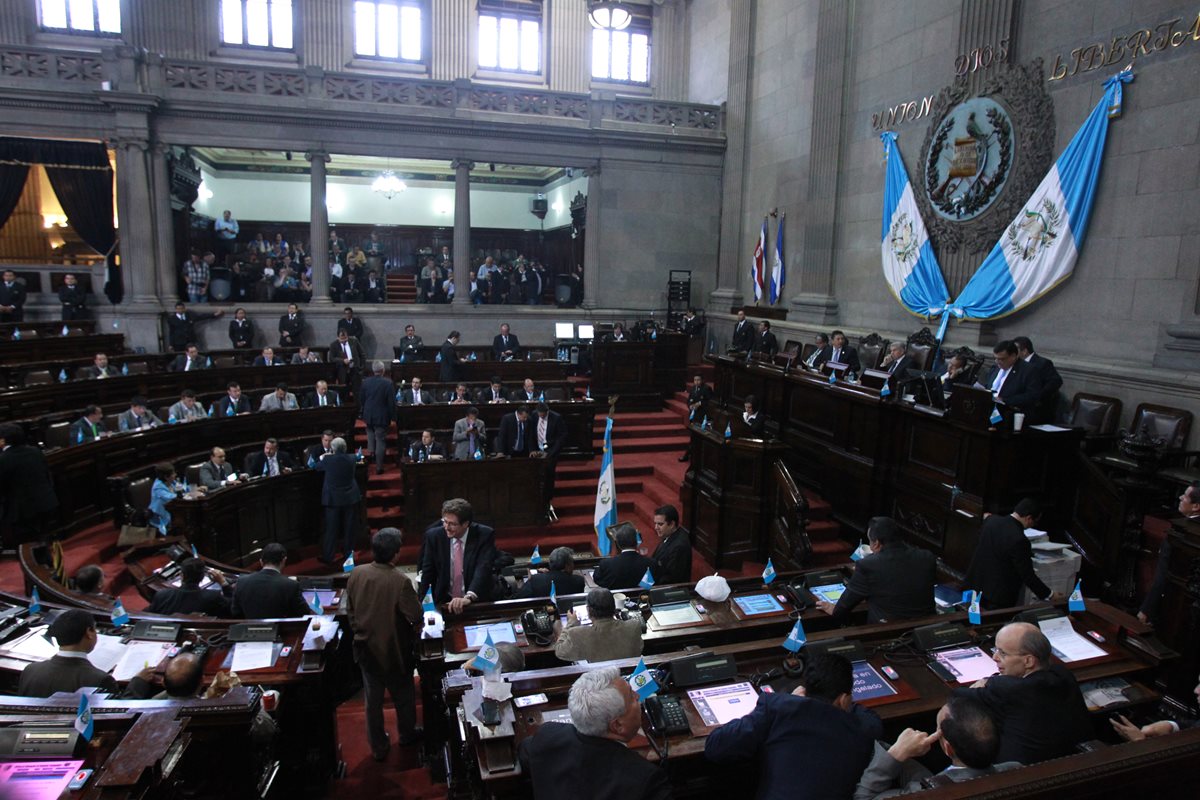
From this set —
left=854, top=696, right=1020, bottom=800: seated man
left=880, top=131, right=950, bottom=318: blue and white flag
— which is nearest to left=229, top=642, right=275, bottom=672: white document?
left=854, top=696, right=1020, bottom=800: seated man

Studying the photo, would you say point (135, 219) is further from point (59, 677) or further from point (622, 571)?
point (622, 571)

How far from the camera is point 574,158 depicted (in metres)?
17.5

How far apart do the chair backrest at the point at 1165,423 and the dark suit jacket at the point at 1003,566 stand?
3246mm

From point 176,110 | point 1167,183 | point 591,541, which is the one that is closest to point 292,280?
point 176,110

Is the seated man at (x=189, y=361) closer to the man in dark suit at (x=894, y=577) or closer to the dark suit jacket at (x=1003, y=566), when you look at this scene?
the man in dark suit at (x=894, y=577)

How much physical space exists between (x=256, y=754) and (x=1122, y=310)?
32.1ft

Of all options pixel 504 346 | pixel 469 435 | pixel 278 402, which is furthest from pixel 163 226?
pixel 469 435

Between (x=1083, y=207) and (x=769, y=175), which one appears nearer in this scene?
(x=1083, y=207)

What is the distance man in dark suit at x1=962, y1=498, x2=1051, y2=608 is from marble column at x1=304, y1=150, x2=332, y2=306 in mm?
14445

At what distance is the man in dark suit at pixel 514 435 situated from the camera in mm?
10391

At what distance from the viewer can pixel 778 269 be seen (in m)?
15.7

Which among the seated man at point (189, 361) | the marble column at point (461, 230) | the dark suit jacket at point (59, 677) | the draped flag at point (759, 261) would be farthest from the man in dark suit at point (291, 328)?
the dark suit jacket at point (59, 677)

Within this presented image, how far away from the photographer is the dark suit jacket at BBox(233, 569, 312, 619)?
509 centimetres

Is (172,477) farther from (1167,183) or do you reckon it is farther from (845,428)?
(1167,183)
